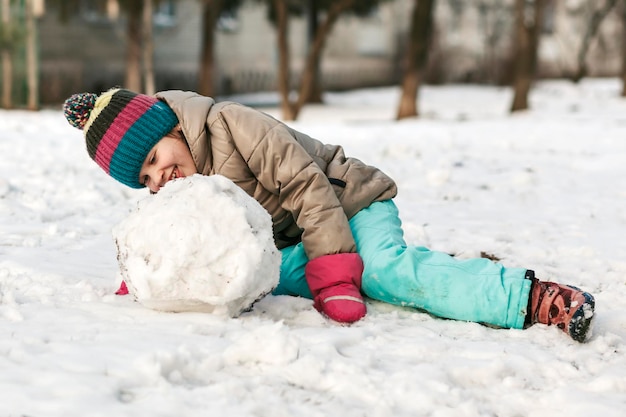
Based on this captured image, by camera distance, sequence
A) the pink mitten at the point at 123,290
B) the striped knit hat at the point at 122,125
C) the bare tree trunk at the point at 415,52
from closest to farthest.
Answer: the pink mitten at the point at 123,290 → the striped knit hat at the point at 122,125 → the bare tree trunk at the point at 415,52

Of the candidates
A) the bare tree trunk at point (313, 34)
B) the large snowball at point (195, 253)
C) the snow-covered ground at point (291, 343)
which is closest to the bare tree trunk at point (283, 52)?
the bare tree trunk at point (313, 34)

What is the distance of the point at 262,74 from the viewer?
24406 mm

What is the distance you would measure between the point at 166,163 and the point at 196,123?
0.20 metres

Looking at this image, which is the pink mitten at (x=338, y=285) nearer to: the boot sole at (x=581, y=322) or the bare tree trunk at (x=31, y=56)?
the boot sole at (x=581, y=322)

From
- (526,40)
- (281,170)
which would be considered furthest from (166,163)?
(526,40)

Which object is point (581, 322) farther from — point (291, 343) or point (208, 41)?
point (208, 41)

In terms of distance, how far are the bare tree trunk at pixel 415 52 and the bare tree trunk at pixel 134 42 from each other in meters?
5.92

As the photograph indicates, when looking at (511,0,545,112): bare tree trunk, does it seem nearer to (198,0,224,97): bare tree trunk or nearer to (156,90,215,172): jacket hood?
(198,0,224,97): bare tree trunk

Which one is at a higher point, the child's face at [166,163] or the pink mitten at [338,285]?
the child's face at [166,163]

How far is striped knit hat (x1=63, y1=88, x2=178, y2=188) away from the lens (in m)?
3.03

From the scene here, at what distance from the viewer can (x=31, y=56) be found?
13.4 metres

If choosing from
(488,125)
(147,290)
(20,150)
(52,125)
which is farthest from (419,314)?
(488,125)

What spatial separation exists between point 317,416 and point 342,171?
59.5 inches

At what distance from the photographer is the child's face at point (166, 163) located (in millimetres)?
3104
